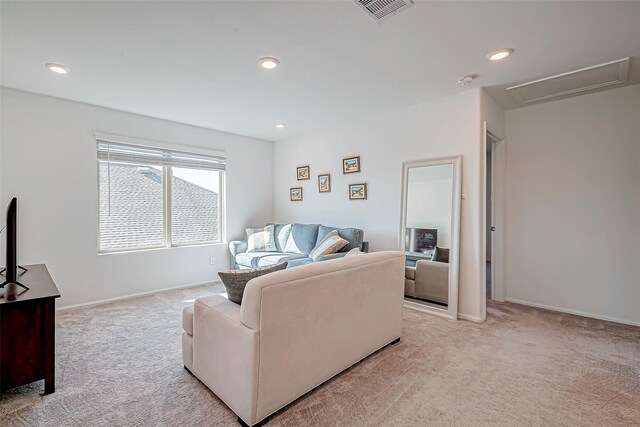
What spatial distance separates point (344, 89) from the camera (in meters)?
3.13

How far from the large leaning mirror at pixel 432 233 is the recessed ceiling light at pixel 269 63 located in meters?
Answer: 1.97

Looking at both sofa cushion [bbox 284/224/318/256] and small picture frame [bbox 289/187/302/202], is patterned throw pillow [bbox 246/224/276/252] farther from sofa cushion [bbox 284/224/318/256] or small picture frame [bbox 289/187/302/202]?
small picture frame [bbox 289/187/302/202]

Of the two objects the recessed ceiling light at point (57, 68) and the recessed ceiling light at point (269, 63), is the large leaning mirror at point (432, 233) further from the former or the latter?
the recessed ceiling light at point (57, 68)

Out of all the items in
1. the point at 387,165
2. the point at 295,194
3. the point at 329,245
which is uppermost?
the point at 387,165

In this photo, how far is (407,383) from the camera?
6.55 ft

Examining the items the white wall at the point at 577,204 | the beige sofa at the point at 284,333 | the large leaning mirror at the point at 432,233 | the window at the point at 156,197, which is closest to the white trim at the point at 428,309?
the large leaning mirror at the point at 432,233

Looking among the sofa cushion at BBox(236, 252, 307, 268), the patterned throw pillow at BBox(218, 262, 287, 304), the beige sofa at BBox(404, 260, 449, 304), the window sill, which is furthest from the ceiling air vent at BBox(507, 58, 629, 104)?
the window sill

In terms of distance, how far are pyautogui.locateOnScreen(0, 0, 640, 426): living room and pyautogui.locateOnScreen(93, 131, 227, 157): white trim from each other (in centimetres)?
2

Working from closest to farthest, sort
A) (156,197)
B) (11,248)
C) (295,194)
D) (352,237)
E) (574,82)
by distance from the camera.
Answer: (11,248)
(574,82)
(352,237)
(156,197)
(295,194)

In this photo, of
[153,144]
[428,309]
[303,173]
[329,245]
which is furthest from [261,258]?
[428,309]

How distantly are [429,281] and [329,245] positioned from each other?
1.28 meters

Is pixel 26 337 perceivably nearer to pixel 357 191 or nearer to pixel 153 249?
pixel 153 249

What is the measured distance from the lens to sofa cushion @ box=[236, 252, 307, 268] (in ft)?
13.4

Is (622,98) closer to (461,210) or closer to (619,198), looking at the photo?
(619,198)
